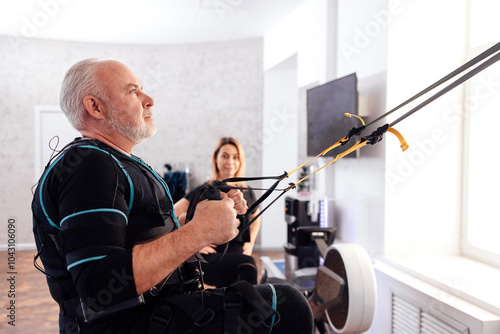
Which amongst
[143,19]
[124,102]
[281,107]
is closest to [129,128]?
[124,102]

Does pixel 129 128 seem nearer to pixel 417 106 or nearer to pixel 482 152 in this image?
pixel 417 106

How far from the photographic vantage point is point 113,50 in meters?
5.90

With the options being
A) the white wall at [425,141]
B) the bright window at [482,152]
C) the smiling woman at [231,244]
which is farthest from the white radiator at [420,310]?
the smiling woman at [231,244]

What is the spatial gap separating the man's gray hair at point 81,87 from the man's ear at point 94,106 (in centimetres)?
1

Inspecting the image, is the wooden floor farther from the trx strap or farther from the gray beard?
the trx strap

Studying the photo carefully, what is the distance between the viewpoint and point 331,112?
122 inches

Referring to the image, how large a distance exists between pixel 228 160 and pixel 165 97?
296cm

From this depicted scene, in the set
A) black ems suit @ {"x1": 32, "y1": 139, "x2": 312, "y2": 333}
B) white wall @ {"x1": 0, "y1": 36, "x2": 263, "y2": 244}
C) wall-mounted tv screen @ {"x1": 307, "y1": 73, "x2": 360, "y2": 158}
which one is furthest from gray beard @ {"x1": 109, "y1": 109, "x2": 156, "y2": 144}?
white wall @ {"x1": 0, "y1": 36, "x2": 263, "y2": 244}

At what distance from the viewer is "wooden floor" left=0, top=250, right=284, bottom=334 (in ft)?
10.6

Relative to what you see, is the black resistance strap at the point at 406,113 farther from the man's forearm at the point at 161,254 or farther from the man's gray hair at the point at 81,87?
the man's gray hair at the point at 81,87

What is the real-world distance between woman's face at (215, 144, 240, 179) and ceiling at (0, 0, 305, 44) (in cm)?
178

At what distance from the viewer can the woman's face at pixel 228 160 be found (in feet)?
11.0

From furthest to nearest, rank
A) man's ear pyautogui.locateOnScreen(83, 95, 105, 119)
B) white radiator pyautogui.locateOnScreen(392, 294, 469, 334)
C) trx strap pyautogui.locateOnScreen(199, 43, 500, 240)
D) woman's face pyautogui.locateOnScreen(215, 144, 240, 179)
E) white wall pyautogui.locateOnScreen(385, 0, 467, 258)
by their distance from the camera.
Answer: woman's face pyautogui.locateOnScreen(215, 144, 240, 179) → white wall pyautogui.locateOnScreen(385, 0, 467, 258) → white radiator pyautogui.locateOnScreen(392, 294, 469, 334) → man's ear pyautogui.locateOnScreen(83, 95, 105, 119) → trx strap pyautogui.locateOnScreen(199, 43, 500, 240)

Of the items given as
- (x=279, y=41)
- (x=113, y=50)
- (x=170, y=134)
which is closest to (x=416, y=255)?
(x=279, y=41)
